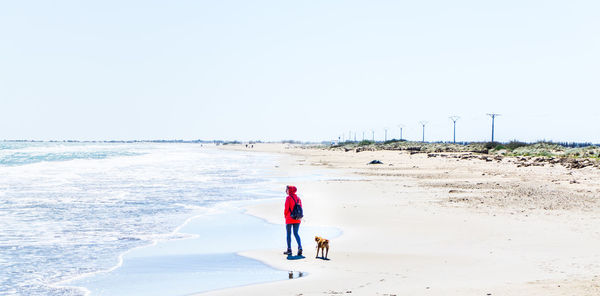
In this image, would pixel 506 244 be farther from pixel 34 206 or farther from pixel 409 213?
pixel 34 206

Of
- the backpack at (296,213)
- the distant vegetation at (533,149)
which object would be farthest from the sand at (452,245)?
the distant vegetation at (533,149)

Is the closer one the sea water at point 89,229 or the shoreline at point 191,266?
the shoreline at point 191,266

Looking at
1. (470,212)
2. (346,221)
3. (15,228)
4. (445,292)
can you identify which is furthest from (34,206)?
(445,292)

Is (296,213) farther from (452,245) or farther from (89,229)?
(89,229)

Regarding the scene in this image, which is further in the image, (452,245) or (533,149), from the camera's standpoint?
(533,149)

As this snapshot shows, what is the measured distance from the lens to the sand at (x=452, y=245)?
28.4ft

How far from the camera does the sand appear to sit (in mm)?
8648

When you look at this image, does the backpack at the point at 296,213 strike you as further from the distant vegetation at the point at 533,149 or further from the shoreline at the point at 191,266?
the distant vegetation at the point at 533,149

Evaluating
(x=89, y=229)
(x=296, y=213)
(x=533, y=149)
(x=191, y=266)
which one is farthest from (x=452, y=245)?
(x=533, y=149)

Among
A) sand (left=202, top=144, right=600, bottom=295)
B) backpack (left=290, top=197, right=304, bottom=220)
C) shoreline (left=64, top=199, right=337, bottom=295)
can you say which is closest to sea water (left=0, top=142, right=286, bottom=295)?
shoreline (left=64, top=199, right=337, bottom=295)

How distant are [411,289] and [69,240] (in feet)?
30.5

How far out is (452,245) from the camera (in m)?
12.3

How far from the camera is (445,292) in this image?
8.07 metres

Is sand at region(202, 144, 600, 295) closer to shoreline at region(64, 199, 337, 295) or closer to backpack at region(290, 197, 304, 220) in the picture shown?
shoreline at region(64, 199, 337, 295)
